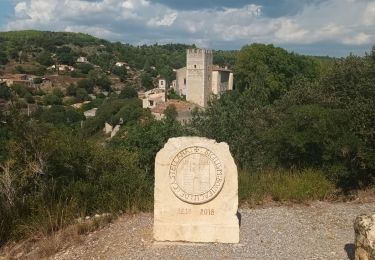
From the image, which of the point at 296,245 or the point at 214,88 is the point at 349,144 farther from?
the point at 214,88

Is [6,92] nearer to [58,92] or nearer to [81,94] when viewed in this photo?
[58,92]

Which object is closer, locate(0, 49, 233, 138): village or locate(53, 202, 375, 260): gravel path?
locate(53, 202, 375, 260): gravel path

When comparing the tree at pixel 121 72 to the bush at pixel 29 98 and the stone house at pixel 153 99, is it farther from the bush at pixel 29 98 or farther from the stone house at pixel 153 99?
the stone house at pixel 153 99

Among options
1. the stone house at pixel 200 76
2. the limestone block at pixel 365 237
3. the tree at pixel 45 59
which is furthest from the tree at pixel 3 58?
the limestone block at pixel 365 237

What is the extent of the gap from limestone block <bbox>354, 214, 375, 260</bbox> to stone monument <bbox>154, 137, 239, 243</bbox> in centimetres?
158

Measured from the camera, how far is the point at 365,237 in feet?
15.7

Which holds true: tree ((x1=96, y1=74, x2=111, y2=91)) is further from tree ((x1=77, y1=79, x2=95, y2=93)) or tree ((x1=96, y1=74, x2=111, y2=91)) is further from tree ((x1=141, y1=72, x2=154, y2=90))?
tree ((x1=141, y1=72, x2=154, y2=90))

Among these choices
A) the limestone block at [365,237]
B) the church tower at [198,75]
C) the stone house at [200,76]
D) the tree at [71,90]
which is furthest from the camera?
the tree at [71,90]

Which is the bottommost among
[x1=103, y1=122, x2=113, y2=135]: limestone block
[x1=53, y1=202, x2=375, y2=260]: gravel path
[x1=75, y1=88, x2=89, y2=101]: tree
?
[x1=103, y1=122, x2=113, y2=135]: limestone block

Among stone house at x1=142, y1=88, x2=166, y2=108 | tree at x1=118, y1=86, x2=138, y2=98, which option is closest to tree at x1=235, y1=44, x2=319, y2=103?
stone house at x1=142, y1=88, x2=166, y2=108

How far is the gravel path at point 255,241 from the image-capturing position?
5.59m

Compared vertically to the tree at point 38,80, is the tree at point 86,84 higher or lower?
lower

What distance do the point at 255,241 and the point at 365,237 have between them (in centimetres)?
160

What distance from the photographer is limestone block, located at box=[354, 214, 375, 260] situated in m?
4.71
